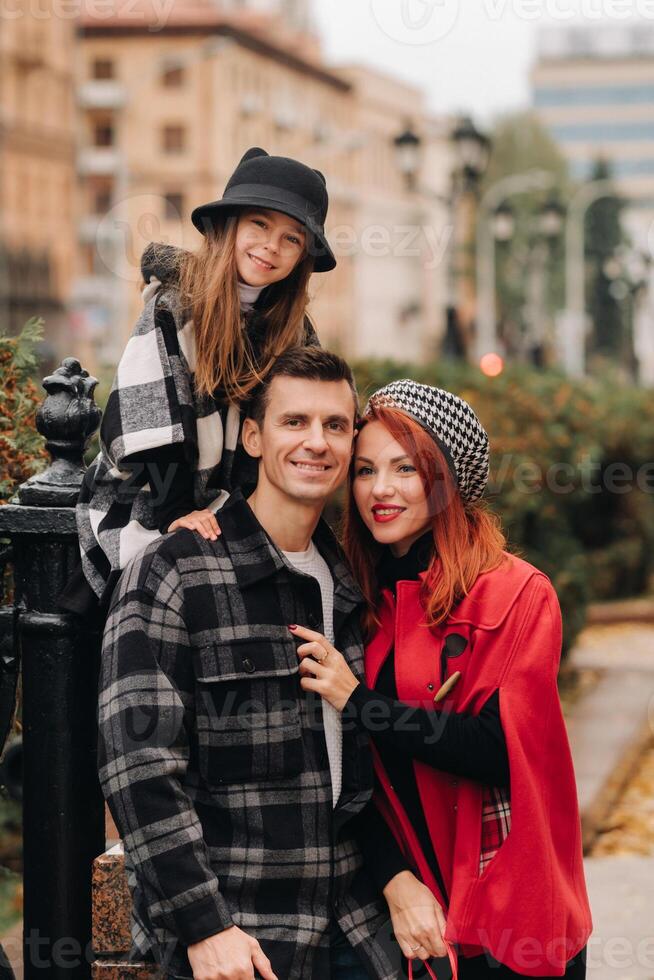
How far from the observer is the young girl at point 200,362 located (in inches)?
119

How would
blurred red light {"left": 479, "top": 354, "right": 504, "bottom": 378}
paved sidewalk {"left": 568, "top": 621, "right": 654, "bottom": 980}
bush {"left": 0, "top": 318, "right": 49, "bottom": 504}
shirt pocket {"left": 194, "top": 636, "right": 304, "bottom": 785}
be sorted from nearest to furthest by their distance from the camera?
shirt pocket {"left": 194, "top": 636, "right": 304, "bottom": 785} < bush {"left": 0, "top": 318, "right": 49, "bottom": 504} < blurred red light {"left": 479, "top": 354, "right": 504, "bottom": 378} < paved sidewalk {"left": 568, "top": 621, "right": 654, "bottom": 980}

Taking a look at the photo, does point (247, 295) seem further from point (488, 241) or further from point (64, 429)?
point (488, 241)

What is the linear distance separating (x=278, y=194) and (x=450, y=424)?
2.48 ft

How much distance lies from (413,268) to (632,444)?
72.9 m

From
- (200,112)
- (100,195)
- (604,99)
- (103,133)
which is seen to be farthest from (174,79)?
(604,99)

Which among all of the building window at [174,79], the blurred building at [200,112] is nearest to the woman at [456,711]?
the blurred building at [200,112]

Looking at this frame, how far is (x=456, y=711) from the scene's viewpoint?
2.91 m

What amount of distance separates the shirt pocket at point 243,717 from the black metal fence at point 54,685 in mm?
428

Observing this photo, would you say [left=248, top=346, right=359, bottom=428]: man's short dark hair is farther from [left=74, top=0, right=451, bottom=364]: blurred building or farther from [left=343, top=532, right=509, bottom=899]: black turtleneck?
[left=74, top=0, right=451, bottom=364]: blurred building

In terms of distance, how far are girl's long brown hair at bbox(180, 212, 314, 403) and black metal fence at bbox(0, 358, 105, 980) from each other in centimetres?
30

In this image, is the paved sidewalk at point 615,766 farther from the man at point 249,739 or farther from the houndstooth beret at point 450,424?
the houndstooth beret at point 450,424

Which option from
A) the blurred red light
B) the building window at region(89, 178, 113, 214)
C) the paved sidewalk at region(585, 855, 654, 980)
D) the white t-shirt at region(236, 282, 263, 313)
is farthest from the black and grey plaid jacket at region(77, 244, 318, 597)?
the building window at region(89, 178, 113, 214)

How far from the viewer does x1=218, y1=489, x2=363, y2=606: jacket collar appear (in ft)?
9.50

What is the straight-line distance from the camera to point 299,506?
298cm
